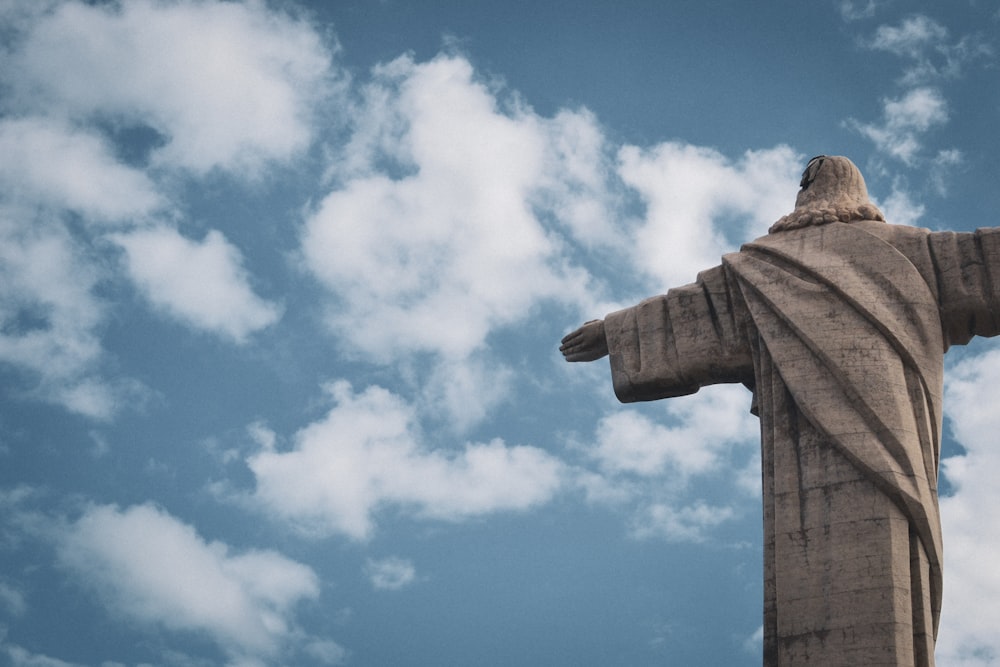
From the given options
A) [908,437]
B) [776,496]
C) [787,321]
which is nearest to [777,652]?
[776,496]

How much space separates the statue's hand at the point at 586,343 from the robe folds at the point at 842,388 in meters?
0.64

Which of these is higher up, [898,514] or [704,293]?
[704,293]

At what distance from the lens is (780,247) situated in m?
13.3

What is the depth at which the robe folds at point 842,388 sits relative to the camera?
11.3 m

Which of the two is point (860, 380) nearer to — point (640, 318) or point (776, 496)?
point (776, 496)

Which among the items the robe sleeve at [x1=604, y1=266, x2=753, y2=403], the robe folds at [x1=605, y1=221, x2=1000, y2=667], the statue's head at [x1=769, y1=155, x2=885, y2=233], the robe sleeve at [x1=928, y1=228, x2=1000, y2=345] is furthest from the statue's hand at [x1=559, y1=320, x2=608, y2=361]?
the robe sleeve at [x1=928, y1=228, x2=1000, y2=345]

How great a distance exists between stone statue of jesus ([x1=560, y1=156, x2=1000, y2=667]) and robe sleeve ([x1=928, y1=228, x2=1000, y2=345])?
0.5 inches

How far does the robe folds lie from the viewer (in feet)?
37.0

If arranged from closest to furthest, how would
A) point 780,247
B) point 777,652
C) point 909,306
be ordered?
point 777,652 < point 909,306 < point 780,247

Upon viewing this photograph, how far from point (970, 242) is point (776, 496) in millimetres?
3161

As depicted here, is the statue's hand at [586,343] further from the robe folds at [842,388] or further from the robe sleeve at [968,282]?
the robe sleeve at [968,282]

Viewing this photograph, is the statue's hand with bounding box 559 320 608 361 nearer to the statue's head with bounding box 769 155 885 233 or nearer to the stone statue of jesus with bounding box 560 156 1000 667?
the stone statue of jesus with bounding box 560 156 1000 667

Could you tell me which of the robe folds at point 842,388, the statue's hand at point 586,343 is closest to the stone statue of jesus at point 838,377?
the robe folds at point 842,388

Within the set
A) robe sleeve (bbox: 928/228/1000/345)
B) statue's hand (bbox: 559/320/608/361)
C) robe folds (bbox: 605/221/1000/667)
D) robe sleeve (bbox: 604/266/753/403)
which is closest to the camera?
robe folds (bbox: 605/221/1000/667)
